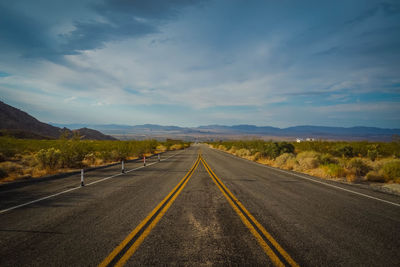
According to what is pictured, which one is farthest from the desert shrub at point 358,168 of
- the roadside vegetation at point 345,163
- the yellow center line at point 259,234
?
the yellow center line at point 259,234

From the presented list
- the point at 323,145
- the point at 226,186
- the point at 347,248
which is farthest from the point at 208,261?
the point at 323,145

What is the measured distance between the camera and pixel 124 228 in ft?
13.4

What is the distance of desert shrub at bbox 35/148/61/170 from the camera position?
12.3 meters

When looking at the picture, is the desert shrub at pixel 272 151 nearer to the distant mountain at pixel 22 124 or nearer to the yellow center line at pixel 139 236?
the yellow center line at pixel 139 236

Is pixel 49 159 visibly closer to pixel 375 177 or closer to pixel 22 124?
pixel 375 177

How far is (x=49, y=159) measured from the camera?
496 inches

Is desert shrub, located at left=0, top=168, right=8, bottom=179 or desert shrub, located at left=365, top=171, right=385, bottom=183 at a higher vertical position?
desert shrub, located at left=365, top=171, right=385, bottom=183

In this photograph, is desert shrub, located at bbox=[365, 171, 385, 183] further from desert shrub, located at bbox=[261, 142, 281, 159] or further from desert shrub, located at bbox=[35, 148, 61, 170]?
desert shrub, located at bbox=[35, 148, 61, 170]

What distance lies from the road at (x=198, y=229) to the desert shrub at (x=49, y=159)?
6.16 meters

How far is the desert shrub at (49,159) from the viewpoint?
12.3 m

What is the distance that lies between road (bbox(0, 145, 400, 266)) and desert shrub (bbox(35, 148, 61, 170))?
616 cm

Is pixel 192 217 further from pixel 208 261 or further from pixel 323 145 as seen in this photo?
pixel 323 145

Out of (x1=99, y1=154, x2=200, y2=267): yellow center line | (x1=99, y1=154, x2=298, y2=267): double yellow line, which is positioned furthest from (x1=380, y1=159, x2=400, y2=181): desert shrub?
(x1=99, y1=154, x2=200, y2=267): yellow center line

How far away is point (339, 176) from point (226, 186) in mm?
7499
